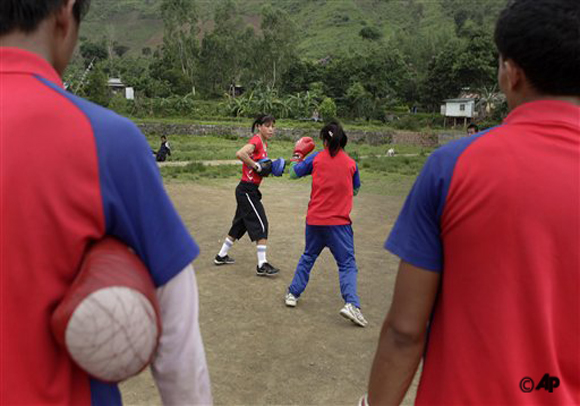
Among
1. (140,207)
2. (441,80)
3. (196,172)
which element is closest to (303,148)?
(140,207)

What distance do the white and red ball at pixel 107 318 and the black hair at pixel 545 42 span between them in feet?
3.67

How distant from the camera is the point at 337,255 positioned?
15.6 ft

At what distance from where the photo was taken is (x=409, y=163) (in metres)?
18.5

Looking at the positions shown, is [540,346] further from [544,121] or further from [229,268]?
[229,268]

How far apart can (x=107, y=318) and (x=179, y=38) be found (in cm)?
6080

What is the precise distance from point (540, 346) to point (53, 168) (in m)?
1.23

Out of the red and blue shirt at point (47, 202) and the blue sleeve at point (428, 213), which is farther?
the blue sleeve at point (428, 213)

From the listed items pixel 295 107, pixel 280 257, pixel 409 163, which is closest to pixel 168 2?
Answer: pixel 295 107

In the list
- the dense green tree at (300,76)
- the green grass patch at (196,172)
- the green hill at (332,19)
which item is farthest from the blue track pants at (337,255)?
the green hill at (332,19)

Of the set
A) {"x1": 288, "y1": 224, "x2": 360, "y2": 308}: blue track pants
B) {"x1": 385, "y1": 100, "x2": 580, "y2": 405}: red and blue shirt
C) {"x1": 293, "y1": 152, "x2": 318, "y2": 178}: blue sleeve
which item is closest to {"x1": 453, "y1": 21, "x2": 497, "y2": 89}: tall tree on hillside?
{"x1": 293, "y1": 152, "x2": 318, "y2": 178}: blue sleeve

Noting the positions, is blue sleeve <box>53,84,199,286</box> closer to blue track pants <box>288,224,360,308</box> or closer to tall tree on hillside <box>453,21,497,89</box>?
blue track pants <box>288,224,360,308</box>

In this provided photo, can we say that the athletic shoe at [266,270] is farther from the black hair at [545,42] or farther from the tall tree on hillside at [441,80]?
the tall tree on hillside at [441,80]

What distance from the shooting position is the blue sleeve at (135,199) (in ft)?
3.52

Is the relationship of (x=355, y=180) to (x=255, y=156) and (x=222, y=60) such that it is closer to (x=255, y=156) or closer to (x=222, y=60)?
(x=255, y=156)
